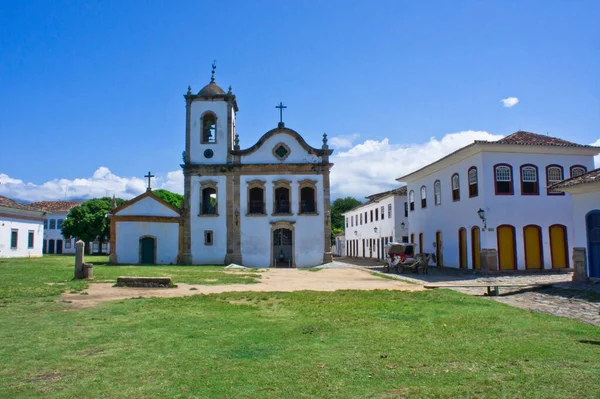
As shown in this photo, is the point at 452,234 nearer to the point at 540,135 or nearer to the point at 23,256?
the point at 540,135

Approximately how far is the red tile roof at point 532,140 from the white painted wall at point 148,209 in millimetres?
21490

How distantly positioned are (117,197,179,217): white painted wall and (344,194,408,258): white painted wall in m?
17.6

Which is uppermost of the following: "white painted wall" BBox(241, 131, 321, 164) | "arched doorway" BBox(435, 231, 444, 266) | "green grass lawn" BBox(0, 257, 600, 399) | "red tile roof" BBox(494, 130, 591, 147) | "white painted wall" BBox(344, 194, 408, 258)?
"white painted wall" BBox(241, 131, 321, 164)

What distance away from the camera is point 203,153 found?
109ft

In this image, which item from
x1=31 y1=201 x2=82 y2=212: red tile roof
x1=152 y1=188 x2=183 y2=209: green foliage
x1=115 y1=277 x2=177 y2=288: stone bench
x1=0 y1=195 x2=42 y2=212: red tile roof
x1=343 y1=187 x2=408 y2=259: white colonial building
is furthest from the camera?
x1=31 y1=201 x2=82 y2=212: red tile roof

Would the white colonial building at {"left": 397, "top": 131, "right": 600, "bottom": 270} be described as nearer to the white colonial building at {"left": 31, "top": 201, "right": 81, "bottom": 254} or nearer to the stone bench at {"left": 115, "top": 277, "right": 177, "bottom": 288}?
the stone bench at {"left": 115, "top": 277, "right": 177, "bottom": 288}

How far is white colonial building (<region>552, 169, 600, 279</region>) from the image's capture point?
51.6 feet

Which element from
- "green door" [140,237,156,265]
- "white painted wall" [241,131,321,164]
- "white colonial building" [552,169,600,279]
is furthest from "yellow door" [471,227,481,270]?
"green door" [140,237,156,265]

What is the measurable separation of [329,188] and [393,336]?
2560cm

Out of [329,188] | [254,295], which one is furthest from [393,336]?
[329,188]

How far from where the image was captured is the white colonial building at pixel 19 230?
3412 cm

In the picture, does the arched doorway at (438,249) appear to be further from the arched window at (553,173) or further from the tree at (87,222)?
the tree at (87,222)

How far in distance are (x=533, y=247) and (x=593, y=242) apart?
671 cm

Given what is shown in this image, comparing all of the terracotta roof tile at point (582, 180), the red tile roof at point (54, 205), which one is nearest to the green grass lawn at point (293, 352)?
the terracotta roof tile at point (582, 180)
